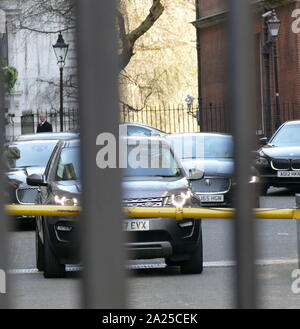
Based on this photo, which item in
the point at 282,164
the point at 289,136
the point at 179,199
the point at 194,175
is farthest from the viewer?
the point at 289,136

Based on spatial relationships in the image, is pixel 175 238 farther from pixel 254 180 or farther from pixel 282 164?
pixel 282 164

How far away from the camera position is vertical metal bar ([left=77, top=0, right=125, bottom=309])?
1.32 meters

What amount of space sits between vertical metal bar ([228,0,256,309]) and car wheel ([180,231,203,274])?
774 cm

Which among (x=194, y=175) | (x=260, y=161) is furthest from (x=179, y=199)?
(x=260, y=161)

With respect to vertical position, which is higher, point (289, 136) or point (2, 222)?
point (289, 136)

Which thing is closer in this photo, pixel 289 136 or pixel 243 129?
pixel 243 129

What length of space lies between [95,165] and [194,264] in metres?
7.90

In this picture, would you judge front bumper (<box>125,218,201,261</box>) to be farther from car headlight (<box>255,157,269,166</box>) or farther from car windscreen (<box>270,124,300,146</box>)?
car windscreen (<box>270,124,300,146</box>)

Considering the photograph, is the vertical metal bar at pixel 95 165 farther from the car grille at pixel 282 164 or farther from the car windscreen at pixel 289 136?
the car windscreen at pixel 289 136

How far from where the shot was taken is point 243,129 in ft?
4.57

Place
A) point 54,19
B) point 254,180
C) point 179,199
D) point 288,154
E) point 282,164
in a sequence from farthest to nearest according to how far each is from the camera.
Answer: point 288,154, point 282,164, point 179,199, point 254,180, point 54,19

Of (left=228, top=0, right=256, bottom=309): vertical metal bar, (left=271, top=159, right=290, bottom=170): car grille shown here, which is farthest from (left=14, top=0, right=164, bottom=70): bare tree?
(left=271, top=159, right=290, bottom=170): car grille

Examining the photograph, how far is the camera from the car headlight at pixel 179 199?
29.9 ft

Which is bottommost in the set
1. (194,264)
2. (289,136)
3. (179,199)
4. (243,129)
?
(194,264)
